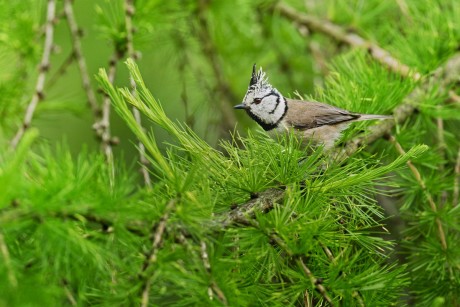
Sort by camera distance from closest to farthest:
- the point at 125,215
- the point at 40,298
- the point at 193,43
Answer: the point at 40,298 → the point at 125,215 → the point at 193,43

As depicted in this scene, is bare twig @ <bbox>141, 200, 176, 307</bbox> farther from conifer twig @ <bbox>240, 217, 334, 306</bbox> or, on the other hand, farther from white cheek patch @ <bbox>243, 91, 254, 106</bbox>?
white cheek patch @ <bbox>243, 91, 254, 106</bbox>

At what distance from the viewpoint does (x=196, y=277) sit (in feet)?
3.83

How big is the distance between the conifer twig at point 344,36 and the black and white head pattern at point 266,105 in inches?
17.3

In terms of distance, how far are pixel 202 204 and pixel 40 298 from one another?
1.20ft

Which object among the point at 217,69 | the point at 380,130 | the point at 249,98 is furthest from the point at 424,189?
the point at 217,69

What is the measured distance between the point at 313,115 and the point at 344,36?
647 mm

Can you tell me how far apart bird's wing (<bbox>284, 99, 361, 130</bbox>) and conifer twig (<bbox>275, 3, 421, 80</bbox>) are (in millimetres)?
279

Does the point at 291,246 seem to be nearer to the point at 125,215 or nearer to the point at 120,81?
the point at 125,215

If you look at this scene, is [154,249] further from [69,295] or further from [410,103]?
[410,103]

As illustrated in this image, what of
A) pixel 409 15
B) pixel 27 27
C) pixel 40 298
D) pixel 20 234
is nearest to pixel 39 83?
pixel 27 27

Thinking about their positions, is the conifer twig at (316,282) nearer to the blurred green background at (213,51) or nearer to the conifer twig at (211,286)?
the conifer twig at (211,286)

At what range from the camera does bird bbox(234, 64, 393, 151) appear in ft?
7.93

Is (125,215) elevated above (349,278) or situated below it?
above

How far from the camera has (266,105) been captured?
260 centimetres
